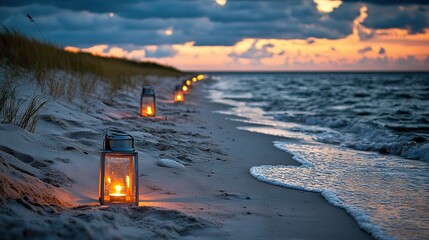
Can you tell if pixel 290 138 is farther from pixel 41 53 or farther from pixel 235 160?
pixel 41 53

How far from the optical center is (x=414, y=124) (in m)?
12.3

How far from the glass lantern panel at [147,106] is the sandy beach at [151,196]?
2.72 meters

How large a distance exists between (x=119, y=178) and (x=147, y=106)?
5816 millimetres

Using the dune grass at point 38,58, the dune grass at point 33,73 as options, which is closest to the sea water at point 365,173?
the dune grass at point 33,73

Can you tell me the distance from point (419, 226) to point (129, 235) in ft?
7.19

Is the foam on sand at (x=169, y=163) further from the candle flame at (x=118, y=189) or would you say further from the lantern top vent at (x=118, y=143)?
the lantern top vent at (x=118, y=143)

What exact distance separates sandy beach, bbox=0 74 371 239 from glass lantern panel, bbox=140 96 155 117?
2.72 m

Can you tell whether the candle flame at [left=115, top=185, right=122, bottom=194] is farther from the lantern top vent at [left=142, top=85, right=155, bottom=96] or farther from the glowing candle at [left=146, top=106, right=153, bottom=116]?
the glowing candle at [left=146, top=106, right=153, bottom=116]

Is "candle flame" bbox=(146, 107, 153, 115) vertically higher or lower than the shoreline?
higher

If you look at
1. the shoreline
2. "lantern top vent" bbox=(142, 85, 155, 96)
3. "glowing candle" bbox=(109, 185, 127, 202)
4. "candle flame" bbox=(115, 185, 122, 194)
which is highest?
"lantern top vent" bbox=(142, 85, 155, 96)

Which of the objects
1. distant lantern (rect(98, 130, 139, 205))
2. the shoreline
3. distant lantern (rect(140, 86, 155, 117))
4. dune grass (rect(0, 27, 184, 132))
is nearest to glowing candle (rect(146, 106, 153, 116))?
distant lantern (rect(140, 86, 155, 117))

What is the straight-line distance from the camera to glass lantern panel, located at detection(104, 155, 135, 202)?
12.3ft

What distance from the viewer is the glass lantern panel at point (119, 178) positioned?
12.3 feet

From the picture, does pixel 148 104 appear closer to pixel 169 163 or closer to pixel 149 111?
pixel 149 111
